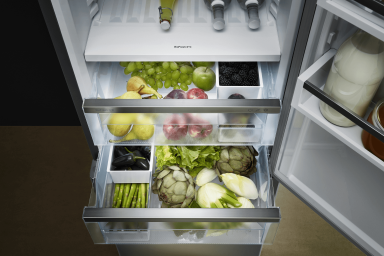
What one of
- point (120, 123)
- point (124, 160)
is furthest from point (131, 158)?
point (120, 123)

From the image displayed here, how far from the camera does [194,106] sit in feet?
3.81

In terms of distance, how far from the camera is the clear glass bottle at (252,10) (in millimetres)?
1221

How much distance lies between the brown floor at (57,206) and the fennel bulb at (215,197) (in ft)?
2.21

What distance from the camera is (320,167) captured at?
1368 mm

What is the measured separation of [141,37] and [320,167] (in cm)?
80

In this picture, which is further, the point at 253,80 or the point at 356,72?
the point at 253,80

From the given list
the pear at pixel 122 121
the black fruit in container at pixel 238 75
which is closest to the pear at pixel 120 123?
the pear at pixel 122 121

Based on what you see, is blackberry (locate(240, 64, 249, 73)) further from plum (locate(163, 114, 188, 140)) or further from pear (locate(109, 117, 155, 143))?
pear (locate(109, 117, 155, 143))

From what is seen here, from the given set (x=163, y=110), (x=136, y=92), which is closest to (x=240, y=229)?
(x=163, y=110)

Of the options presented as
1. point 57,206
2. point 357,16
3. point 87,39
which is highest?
point 357,16

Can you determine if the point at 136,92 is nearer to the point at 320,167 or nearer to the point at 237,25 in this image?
the point at 237,25

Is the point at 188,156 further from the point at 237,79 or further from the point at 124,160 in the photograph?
the point at 237,79

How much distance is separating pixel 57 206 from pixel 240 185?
3.85 ft

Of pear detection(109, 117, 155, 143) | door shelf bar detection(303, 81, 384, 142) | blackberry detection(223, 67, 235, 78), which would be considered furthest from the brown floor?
door shelf bar detection(303, 81, 384, 142)
